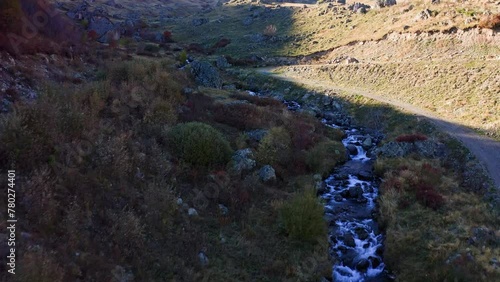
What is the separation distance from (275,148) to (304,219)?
308 inches

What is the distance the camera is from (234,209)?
15195 millimetres

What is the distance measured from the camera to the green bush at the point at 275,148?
66.2ft

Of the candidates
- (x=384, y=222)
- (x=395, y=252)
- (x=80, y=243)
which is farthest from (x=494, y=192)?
(x=80, y=243)

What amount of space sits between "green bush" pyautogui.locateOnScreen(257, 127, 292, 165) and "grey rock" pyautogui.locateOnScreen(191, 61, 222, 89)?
45.9 feet

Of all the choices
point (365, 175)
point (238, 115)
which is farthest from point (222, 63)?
point (365, 175)

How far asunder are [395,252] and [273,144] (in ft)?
31.4

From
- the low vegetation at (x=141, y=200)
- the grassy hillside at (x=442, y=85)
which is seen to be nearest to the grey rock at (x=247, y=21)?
the grassy hillside at (x=442, y=85)

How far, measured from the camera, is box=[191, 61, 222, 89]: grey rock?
35.8 metres

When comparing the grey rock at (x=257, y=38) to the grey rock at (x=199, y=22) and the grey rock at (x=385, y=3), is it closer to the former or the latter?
the grey rock at (x=385, y=3)

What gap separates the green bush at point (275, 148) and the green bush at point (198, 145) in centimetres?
238

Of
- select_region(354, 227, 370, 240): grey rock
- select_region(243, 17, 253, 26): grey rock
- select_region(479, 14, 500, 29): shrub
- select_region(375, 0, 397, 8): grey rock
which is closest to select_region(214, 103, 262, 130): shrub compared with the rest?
select_region(354, 227, 370, 240): grey rock

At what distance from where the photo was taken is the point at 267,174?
1853 cm

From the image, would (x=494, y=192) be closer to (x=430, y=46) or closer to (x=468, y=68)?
(x=468, y=68)

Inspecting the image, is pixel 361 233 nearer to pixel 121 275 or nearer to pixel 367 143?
pixel 121 275
